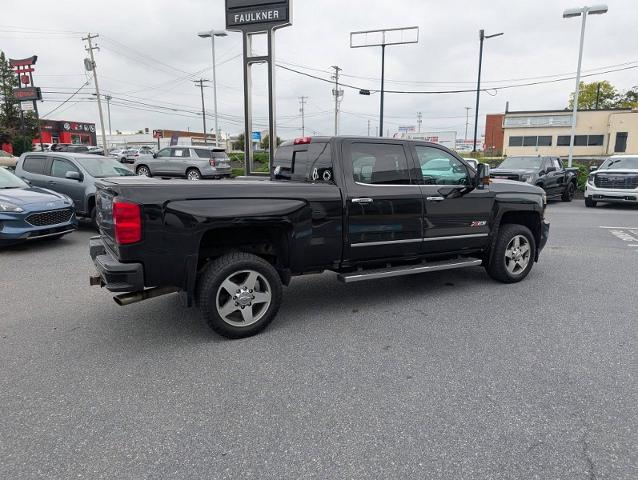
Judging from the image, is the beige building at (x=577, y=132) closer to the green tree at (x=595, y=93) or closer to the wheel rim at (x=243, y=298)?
the green tree at (x=595, y=93)

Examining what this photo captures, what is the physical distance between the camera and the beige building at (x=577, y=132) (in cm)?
4431

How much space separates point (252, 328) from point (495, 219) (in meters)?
3.39

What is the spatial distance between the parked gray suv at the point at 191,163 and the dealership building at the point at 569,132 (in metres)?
37.9

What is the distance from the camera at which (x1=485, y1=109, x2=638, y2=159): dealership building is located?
44.3 metres

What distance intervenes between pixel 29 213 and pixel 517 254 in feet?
25.5

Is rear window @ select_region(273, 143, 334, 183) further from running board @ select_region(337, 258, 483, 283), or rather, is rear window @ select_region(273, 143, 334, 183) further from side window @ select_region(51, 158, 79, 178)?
side window @ select_region(51, 158, 79, 178)

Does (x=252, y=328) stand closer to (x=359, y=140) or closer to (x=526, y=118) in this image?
(x=359, y=140)

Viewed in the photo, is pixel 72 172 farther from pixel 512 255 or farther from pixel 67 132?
pixel 67 132

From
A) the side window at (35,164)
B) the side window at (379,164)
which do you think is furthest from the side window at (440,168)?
the side window at (35,164)

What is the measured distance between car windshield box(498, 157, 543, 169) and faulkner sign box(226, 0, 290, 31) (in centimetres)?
943

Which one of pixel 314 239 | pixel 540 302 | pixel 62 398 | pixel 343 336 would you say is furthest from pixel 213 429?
pixel 540 302

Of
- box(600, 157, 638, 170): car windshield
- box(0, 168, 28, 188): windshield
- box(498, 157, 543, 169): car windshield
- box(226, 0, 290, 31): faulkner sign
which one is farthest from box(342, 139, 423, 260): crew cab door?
box(600, 157, 638, 170): car windshield

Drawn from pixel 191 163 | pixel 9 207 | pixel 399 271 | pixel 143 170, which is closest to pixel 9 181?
pixel 9 207

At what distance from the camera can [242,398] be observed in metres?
3.10
